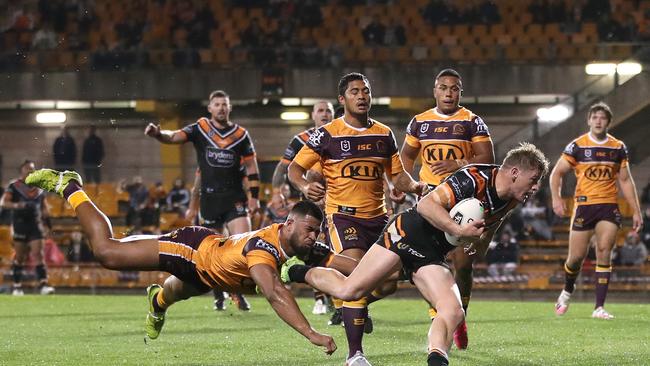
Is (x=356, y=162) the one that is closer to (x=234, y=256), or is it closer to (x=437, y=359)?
(x=234, y=256)

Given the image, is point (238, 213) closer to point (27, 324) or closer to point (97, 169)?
point (27, 324)

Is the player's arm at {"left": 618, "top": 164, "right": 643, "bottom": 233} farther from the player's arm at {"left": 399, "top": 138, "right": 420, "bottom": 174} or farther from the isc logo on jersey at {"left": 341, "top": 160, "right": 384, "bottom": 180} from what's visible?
the isc logo on jersey at {"left": 341, "top": 160, "right": 384, "bottom": 180}

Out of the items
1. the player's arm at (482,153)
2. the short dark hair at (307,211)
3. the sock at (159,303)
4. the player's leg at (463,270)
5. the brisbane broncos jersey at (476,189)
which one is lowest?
the sock at (159,303)

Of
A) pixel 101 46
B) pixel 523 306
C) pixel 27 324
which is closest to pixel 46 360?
pixel 27 324

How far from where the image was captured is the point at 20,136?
30359 millimetres

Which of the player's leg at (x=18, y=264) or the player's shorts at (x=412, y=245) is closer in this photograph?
the player's shorts at (x=412, y=245)

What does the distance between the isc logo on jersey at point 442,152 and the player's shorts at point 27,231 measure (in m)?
11.2

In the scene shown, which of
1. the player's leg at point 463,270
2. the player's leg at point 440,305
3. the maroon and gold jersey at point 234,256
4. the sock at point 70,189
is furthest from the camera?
the player's leg at point 463,270

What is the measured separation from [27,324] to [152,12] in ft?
61.4

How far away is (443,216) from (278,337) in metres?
4.09

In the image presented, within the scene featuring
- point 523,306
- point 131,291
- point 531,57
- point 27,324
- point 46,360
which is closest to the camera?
point 46,360

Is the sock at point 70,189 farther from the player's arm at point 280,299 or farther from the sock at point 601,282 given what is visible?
the sock at point 601,282

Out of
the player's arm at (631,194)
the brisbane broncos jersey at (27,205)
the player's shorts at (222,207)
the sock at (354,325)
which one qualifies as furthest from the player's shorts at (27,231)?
the sock at (354,325)

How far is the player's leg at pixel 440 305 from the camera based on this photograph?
7281 mm
